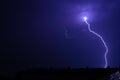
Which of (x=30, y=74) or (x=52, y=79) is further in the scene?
(x=30, y=74)

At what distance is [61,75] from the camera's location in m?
7.14

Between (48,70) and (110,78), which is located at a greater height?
(48,70)

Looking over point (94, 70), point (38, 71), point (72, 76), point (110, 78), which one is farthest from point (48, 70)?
point (110, 78)

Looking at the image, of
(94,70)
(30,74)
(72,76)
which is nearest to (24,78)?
(30,74)

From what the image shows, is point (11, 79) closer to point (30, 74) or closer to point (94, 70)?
point (30, 74)

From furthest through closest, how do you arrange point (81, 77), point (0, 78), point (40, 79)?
point (0, 78) < point (40, 79) < point (81, 77)

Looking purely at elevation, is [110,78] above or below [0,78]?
below

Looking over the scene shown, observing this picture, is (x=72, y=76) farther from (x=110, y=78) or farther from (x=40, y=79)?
(x=110, y=78)

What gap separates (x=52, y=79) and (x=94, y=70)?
1.26 metres


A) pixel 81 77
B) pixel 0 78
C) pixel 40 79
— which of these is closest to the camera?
pixel 81 77

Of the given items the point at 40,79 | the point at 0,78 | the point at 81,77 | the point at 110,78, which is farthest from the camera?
the point at 0,78

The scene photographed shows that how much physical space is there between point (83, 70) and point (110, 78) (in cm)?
314

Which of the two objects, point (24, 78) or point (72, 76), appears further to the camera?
point (24, 78)

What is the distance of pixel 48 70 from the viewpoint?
25.1 feet
